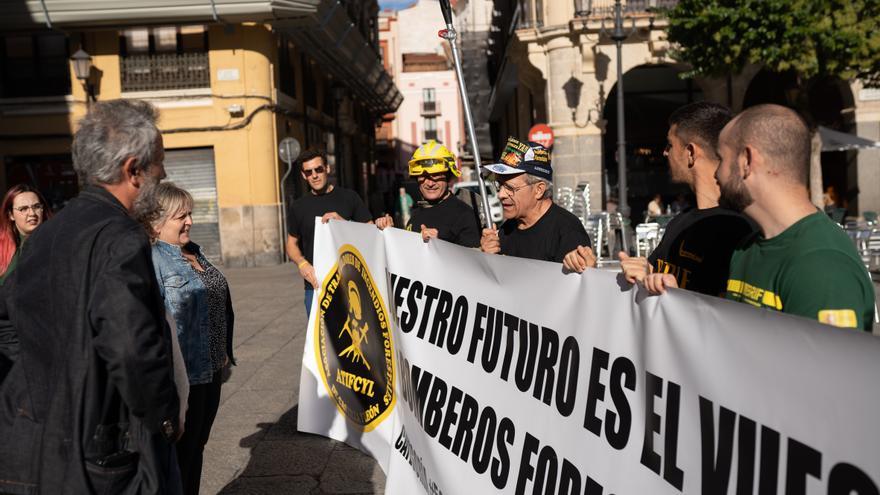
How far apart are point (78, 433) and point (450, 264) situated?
75.4 inches

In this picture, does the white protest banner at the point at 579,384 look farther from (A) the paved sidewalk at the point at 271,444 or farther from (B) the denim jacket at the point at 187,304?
(B) the denim jacket at the point at 187,304

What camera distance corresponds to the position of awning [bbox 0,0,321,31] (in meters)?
21.1

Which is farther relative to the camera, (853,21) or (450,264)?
(853,21)

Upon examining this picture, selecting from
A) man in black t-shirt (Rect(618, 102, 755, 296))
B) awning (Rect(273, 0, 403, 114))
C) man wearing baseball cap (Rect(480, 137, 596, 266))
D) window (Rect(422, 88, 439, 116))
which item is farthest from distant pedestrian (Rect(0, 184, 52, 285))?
window (Rect(422, 88, 439, 116))

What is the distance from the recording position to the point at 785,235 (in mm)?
2318

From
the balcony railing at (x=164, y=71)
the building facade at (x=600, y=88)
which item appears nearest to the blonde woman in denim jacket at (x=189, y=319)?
the building facade at (x=600, y=88)

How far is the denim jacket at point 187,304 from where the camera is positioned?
396cm

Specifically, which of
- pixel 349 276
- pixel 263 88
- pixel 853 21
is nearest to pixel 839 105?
pixel 853 21

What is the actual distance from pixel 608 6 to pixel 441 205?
19730 millimetres

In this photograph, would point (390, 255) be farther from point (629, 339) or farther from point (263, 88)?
point (263, 88)

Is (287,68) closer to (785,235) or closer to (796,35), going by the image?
A: (796,35)

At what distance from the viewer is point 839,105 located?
24.0 metres

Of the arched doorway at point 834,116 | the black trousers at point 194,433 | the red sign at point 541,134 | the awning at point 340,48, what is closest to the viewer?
the black trousers at point 194,433

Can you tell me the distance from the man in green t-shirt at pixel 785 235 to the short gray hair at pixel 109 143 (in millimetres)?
1529
